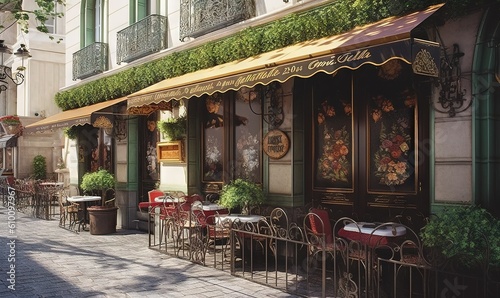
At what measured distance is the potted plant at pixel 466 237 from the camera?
14.8 ft

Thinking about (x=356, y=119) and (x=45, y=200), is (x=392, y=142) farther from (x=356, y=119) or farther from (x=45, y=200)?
(x=45, y=200)

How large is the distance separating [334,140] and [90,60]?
9.42 meters

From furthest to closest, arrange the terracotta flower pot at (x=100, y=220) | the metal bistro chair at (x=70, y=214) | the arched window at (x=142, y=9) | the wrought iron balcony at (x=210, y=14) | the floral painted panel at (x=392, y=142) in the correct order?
the arched window at (x=142, y=9), the metal bistro chair at (x=70, y=214), the terracotta flower pot at (x=100, y=220), the wrought iron balcony at (x=210, y=14), the floral painted panel at (x=392, y=142)

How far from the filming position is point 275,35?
759 cm

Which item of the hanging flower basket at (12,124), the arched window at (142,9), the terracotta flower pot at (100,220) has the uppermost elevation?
the arched window at (142,9)

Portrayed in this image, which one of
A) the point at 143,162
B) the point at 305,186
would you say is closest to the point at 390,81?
the point at 305,186

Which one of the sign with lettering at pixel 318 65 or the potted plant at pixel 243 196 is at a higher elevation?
the sign with lettering at pixel 318 65

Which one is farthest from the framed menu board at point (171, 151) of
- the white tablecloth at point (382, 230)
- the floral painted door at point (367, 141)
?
the white tablecloth at point (382, 230)

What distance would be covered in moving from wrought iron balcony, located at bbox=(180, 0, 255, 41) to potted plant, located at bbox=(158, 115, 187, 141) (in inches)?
72.4

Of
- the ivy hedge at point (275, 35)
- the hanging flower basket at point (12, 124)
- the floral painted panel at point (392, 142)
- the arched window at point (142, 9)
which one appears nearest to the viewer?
the ivy hedge at point (275, 35)

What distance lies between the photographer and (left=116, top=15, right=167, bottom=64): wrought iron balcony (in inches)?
425

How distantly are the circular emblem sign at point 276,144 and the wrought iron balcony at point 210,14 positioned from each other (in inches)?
95.5

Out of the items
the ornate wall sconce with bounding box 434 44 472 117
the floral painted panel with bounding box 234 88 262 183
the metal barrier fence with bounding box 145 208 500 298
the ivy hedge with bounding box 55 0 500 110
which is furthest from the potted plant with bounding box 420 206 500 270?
the floral painted panel with bounding box 234 88 262 183

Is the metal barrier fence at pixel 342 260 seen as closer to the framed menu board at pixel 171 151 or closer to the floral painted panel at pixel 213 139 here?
the floral painted panel at pixel 213 139
